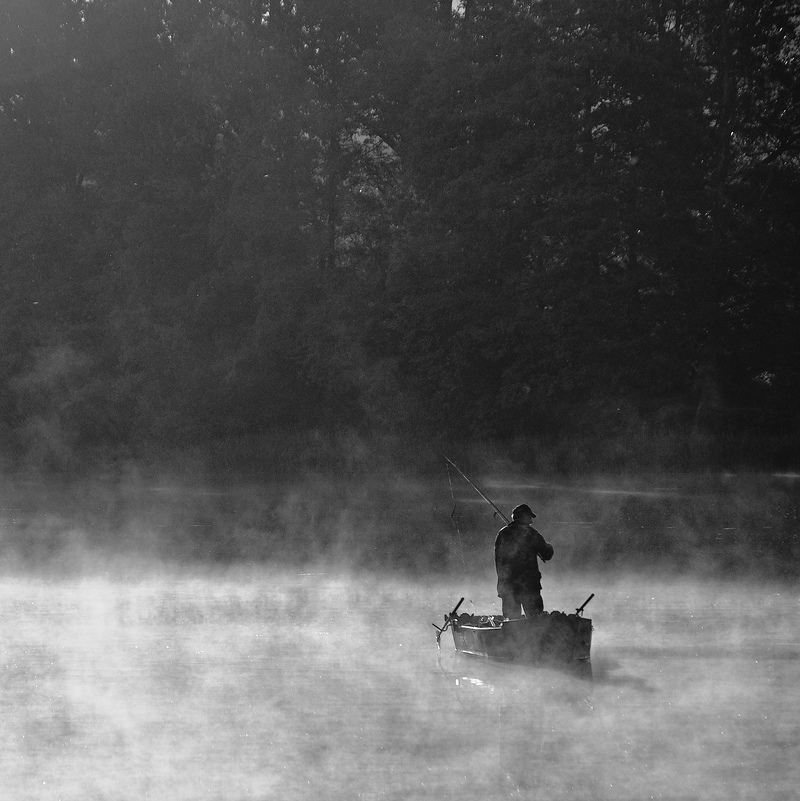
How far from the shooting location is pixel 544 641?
47.8 feet

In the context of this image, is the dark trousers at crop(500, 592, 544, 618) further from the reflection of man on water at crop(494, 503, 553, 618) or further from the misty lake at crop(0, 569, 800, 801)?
the misty lake at crop(0, 569, 800, 801)

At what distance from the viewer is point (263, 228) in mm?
48250

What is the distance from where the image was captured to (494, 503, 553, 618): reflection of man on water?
15.2 metres

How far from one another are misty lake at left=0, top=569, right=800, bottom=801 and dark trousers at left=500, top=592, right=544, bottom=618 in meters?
0.68

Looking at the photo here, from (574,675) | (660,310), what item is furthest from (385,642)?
(660,310)

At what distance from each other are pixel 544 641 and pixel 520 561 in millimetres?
1049

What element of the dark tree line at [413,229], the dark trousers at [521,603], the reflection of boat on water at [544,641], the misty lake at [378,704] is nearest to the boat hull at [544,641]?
the reflection of boat on water at [544,641]

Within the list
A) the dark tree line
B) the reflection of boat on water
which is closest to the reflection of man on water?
the reflection of boat on water

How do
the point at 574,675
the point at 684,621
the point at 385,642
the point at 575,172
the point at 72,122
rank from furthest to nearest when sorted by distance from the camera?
the point at 72,122 → the point at 575,172 → the point at 684,621 → the point at 385,642 → the point at 574,675

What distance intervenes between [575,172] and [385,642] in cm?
2682

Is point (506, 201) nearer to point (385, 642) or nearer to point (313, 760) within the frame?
point (385, 642)

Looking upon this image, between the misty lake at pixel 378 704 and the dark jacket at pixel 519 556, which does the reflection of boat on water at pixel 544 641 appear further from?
the dark jacket at pixel 519 556

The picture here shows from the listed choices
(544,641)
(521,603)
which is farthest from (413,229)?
(544,641)

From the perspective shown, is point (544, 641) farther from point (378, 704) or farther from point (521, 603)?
point (378, 704)
